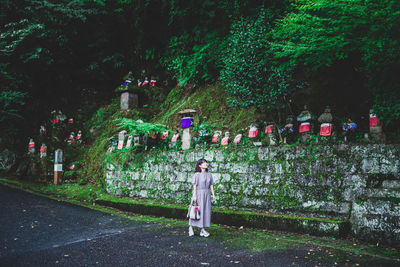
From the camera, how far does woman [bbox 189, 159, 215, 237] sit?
5.92 m

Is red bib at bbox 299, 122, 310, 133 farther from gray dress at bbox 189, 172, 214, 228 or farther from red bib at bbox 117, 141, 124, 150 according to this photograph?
red bib at bbox 117, 141, 124, 150

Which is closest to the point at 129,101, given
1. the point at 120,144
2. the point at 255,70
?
the point at 120,144

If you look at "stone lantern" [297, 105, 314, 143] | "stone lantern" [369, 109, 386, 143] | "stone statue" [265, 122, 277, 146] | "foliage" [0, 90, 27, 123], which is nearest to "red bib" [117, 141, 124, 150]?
"stone statue" [265, 122, 277, 146]

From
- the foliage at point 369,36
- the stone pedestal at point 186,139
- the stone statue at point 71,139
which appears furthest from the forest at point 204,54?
the stone statue at point 71,139

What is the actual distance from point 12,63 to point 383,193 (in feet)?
62.9

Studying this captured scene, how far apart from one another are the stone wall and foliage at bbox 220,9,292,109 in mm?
1558

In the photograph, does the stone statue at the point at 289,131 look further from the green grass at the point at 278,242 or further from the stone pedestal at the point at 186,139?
the stone pedestal at the point at 186,139

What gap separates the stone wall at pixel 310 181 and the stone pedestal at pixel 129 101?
8.18 meters

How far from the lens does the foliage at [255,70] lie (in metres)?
7.81

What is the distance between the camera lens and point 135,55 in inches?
765

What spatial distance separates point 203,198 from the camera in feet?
19.9

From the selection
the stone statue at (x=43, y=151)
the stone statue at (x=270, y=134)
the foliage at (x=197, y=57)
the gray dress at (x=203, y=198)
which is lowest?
the gray dress at (x=203, y=198)

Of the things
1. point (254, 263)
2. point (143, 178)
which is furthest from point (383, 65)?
point (143, 178)

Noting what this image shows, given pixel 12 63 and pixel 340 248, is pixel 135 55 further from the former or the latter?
pixel 340 248
